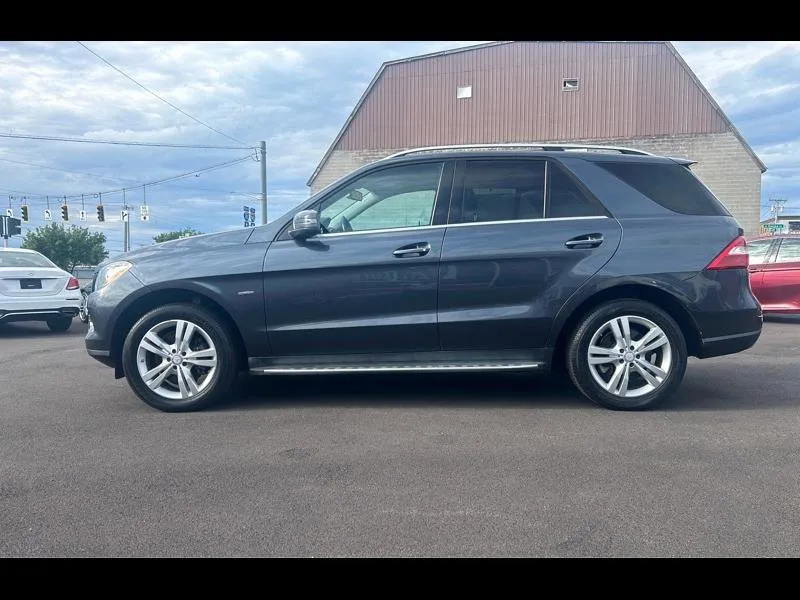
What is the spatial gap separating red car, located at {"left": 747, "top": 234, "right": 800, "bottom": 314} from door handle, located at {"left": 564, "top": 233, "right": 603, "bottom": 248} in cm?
696

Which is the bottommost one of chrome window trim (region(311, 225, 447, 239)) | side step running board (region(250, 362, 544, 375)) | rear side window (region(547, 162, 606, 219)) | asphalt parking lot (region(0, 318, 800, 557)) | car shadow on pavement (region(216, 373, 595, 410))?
asphalt parking lot (region(0, 318, 800, 557))

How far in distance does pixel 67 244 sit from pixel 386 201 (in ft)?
185

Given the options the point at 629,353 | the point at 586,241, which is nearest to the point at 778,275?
the point at 629,353

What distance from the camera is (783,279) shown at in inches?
387

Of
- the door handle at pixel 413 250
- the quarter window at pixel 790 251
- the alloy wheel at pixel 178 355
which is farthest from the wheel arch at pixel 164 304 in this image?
the quarter window at pixel 790 251

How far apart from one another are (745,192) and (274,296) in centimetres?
2259

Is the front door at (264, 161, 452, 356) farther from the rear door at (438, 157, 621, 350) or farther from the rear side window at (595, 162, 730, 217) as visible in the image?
the rear side window at (595, 162, 730, 217)

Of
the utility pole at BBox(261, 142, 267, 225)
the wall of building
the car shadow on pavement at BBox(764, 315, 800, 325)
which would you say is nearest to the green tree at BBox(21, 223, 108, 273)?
the utility pole at BBox(261, 142, 267, 225)

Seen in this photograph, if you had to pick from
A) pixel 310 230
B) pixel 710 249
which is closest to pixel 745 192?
pixel 710 249

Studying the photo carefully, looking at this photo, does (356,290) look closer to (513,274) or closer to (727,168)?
(513,274)

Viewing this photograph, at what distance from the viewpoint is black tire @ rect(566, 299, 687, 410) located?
432 cm
